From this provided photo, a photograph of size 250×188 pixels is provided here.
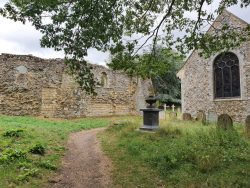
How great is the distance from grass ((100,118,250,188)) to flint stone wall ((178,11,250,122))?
25.4 ft

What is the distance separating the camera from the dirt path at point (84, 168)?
23.2ft

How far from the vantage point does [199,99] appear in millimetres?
20391

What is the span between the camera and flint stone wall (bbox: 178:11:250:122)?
18.0m

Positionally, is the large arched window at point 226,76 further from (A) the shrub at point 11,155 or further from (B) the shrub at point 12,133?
(A) the shrub at point 11,155

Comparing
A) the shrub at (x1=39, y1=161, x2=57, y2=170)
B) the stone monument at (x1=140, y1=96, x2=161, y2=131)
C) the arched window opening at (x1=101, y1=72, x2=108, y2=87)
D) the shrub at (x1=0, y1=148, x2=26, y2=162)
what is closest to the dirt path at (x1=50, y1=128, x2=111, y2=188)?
the shrub at (x1=39, y1=161, x2=57, y2=170)

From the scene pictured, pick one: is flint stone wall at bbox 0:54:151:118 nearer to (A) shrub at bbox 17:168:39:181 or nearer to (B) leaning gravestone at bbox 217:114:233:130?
(B) leaning gravestone at bbox 217:114:233:130

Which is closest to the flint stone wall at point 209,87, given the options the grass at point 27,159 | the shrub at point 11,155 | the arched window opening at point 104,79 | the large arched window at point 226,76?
the large arched window at point 226,76

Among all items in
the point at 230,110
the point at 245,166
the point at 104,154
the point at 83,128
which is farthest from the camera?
the point at 230,110

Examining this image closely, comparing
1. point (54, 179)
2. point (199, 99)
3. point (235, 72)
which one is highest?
point (235, 72)

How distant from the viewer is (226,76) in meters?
19.2

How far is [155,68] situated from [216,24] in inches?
471

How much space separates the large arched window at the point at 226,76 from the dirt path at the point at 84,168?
1078 cm

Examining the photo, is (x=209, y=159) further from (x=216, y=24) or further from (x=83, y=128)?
(x=216, y=24)

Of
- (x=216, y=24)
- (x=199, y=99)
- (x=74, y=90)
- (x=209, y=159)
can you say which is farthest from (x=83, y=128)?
(x=216, y=24)
